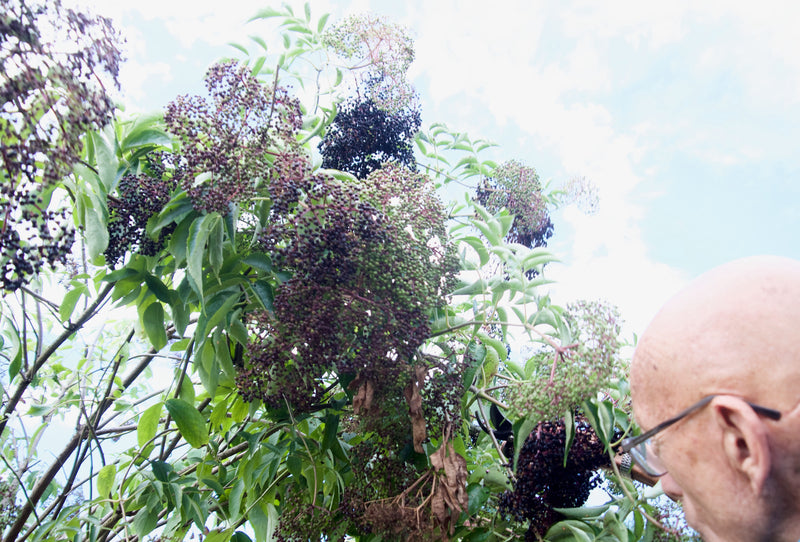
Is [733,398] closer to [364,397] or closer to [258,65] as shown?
[364,397]

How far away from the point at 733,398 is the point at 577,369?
394 millimetres

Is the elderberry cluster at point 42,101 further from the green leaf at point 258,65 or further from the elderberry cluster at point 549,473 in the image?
the elderberry cluster at point 549,473

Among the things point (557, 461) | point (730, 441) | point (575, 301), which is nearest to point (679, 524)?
point (557, 461)

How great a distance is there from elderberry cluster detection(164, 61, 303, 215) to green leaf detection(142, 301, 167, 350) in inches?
15.6

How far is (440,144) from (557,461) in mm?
1029

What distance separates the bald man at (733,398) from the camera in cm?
65

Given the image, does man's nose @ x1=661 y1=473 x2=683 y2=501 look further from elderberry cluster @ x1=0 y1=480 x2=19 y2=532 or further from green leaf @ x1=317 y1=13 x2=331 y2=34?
elderberry cluster @ x1=0 y1=480 x2=19 y2=532

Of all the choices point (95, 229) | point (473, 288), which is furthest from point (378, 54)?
point (95, 229)

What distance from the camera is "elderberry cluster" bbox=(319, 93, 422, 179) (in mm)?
1549

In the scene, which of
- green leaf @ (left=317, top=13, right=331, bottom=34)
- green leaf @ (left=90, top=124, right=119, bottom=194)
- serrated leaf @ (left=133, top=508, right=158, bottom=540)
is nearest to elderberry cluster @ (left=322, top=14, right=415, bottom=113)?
green leaf @ (left=317, top=13, right=331, bottom=34)

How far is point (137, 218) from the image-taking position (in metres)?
1.25

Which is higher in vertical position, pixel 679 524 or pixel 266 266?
pixel 266 266

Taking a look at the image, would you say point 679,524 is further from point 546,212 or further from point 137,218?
point 137,218

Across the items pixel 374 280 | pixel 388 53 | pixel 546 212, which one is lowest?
pixel 374 280
